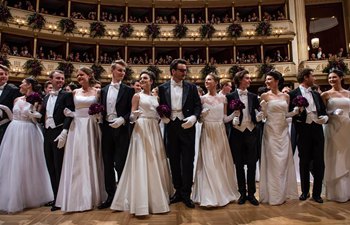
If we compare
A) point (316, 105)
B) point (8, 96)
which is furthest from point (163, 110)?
point (8, 96)

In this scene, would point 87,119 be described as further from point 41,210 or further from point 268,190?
point 268,190

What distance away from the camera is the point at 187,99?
147 inches

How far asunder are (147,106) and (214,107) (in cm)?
94

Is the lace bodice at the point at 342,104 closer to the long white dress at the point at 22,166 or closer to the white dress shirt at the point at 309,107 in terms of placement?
the white dress shirt at the point at 309,107

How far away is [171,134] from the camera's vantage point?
3.74m

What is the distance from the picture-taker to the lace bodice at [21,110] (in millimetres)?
3971

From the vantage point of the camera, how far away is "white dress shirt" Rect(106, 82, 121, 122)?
3682 millimetres

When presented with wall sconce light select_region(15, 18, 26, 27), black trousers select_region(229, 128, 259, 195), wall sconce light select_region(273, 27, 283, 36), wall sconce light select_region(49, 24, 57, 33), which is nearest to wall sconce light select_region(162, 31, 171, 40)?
wall sconce light select_region(49, 24, 57, 33)

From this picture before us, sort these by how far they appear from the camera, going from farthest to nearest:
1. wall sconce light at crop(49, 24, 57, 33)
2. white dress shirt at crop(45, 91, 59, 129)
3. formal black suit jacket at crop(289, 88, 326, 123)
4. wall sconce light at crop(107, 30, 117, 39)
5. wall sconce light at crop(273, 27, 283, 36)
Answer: wall sconce light at crop(107, 30, 117, 39), wall sconce light at crop(273, 27, 283, 36), wall sconce light at crop(49, 24, 57, 33), formal black suit jacket at crop(289, 88, 326, 123), white dress shirt at crop(45, 91, 59, 129)

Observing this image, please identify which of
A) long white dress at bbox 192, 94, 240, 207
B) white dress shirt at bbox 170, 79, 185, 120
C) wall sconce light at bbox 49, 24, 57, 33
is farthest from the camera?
wall sconce light at bbox 49, 24, 57, 33

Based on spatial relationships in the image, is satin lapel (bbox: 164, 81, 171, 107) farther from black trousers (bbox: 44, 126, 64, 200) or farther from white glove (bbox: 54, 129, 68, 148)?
black trousers (bbox: 44, 126, 64, 200)

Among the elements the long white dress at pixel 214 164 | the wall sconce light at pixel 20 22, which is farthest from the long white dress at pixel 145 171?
the wall sconce light at pixel 20 22

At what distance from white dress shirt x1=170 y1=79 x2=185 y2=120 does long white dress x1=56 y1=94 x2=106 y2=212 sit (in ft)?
3.38

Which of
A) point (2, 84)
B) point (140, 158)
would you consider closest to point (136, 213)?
point (140, 158)
